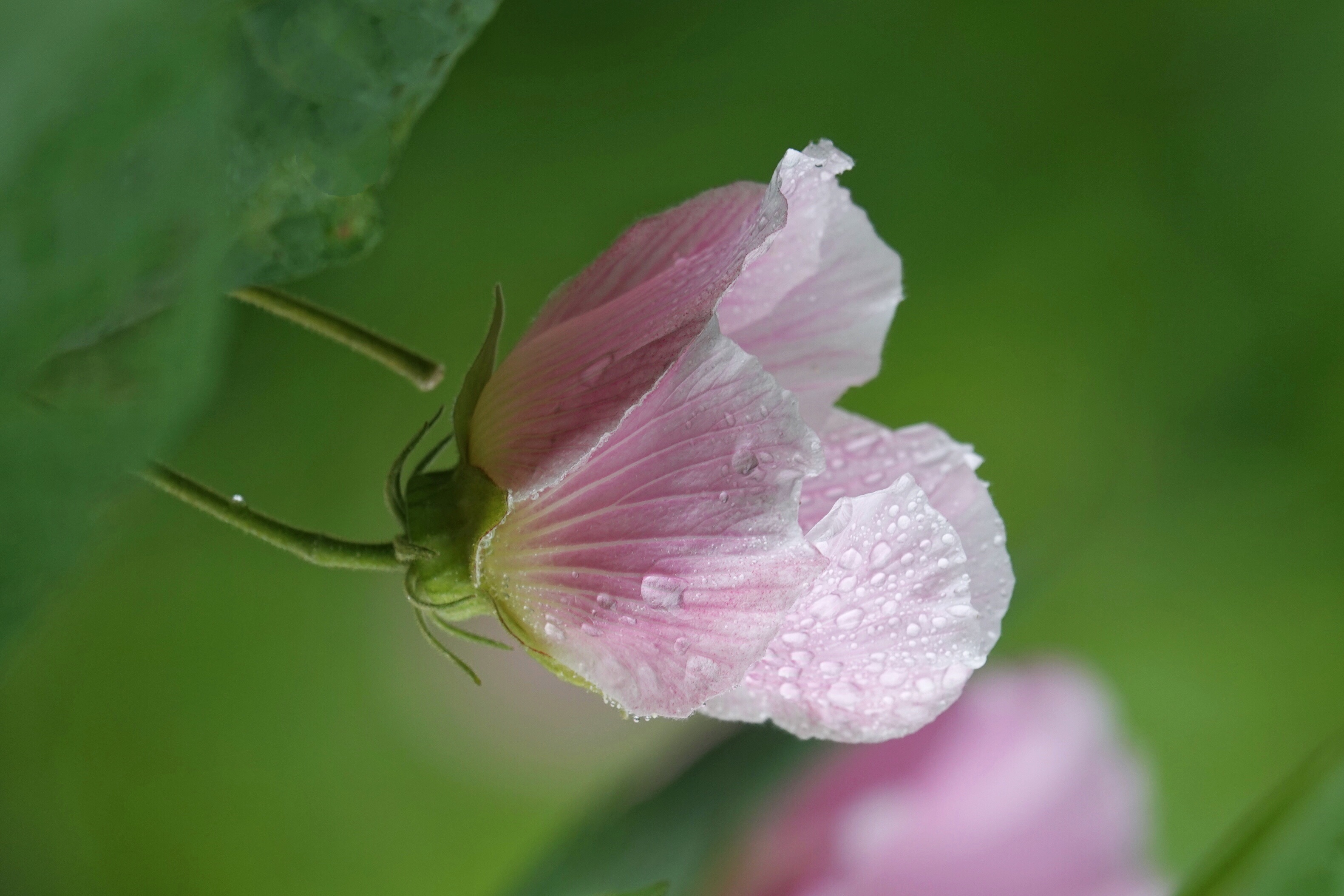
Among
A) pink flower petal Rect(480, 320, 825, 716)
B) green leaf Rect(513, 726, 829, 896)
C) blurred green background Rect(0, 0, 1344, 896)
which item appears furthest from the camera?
blurred green background Rect(0, 0, 1344, 896)

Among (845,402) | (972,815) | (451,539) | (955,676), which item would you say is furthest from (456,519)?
(845,402)

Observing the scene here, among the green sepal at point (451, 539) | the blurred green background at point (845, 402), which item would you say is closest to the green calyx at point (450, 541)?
the green sepal at point (451, 539)

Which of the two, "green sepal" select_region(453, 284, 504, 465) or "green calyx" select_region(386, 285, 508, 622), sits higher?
"green sepal" select_region(453, 284, 504, 465)

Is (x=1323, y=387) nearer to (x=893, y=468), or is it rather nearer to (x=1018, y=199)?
(x=1018, y=199)

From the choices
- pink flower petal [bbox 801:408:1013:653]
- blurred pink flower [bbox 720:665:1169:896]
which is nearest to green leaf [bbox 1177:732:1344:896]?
pink flower petal [bbox 801:408:1013:653]

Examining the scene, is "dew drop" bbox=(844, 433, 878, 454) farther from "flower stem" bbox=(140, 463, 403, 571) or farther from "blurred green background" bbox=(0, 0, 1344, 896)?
"blurred green background" bbox=(0, 0, 1344, 896)

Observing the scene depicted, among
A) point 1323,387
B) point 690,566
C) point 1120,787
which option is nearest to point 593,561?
point 690,566

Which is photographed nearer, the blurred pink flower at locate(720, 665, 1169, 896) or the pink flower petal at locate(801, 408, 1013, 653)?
the pink flower petal at locate(801, 408, 1013, 653)

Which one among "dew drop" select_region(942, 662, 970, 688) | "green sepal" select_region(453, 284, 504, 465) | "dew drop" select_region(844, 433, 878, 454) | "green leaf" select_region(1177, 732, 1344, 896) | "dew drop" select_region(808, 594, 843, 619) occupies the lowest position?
"green leaf" select_region(1177, 732, 1344, 896)

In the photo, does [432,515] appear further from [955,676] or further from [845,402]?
[845,402]
